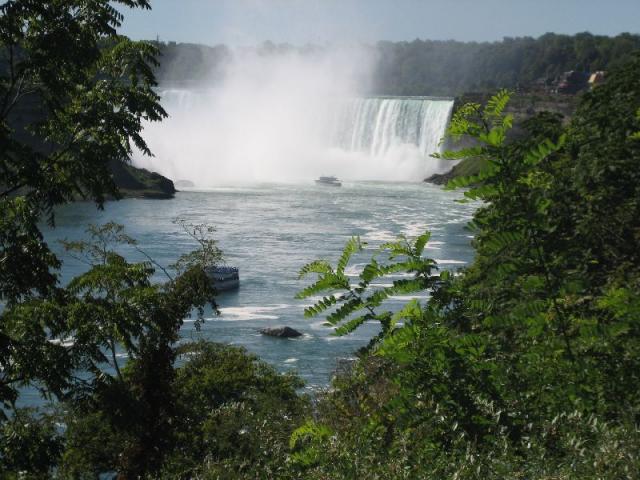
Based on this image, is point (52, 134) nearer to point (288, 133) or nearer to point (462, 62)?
point (288, 133)

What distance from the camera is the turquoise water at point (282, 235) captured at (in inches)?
858

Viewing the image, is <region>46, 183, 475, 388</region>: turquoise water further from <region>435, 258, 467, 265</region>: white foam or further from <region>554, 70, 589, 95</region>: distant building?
<region>554, 70, 589, 95</region>: distant building

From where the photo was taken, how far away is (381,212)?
153 feet

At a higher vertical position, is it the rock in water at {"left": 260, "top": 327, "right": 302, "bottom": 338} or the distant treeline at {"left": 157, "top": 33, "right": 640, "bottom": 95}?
the distant treeline at {"left": 157, "top": 33, "right": 640, "bottom": 95}

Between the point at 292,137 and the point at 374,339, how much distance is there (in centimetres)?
8588

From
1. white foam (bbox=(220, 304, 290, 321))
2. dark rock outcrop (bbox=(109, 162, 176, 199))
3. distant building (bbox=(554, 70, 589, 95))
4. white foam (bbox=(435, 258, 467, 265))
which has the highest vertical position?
distant building (bbox=(554, 70, 589, 95))

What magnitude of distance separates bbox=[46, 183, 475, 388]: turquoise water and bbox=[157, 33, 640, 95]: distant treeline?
229 ft

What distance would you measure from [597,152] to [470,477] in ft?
47.4

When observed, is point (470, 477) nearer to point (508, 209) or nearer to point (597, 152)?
point (508, 209)

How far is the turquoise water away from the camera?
2178cm

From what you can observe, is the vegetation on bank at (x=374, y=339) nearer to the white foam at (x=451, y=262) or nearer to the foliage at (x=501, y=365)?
the foliage at (x=501, y=365)

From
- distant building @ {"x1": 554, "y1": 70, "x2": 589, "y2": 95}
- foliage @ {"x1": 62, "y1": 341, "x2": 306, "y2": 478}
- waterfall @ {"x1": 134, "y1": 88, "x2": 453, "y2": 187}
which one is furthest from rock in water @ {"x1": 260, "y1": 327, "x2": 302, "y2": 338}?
distant building @ {"x1": 554, "y1": 70, "x2": 589, "y2": 95}

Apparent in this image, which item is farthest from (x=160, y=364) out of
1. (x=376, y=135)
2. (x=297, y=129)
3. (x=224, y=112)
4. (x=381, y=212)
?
(x=224, y=112)

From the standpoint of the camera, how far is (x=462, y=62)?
544ft
